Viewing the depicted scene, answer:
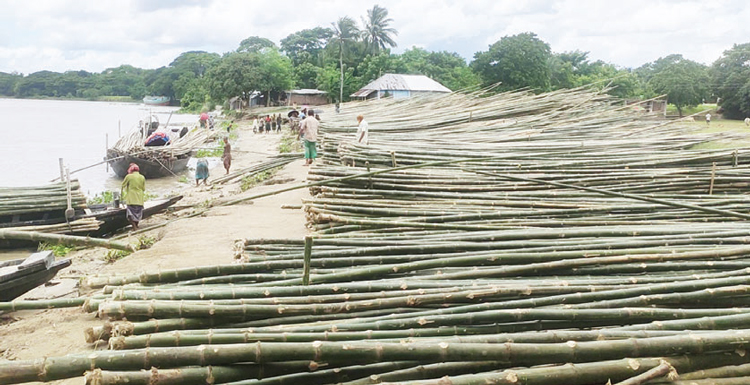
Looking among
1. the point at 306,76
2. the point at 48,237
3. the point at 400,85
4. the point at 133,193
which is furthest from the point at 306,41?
the point at 48,237

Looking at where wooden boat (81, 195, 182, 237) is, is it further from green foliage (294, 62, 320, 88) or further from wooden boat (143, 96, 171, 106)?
wooden boat (143, 96, 171, 106)

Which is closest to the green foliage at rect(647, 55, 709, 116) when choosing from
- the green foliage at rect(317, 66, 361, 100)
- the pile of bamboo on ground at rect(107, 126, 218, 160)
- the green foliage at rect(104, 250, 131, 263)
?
the green foliage at rect(317, 66, 361, 100)

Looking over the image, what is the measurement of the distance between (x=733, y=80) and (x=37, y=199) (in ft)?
95.2

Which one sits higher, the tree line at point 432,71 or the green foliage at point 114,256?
the tree line at point 432,71

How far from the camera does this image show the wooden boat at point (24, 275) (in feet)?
15.4

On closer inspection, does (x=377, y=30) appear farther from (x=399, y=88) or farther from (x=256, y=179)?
(x=256, y=179)

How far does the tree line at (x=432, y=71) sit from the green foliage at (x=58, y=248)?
11.7 m

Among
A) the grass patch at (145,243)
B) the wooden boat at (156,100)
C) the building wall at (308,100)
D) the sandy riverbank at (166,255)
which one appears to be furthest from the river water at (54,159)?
the wooden boat at (156,100)

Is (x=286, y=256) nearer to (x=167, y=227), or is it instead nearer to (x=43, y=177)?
(x=167, y=227)

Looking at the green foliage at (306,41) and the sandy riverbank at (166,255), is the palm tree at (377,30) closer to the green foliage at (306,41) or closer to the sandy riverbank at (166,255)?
the green foliage at (306,41)

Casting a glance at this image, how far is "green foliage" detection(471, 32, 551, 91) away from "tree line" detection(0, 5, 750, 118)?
0.06 metres

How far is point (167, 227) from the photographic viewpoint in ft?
24.9

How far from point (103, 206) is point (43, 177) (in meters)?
9.83

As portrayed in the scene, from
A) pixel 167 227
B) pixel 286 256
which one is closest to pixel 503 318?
pixel 286 256
